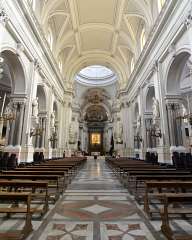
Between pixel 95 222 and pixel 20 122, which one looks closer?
pixel 95 222

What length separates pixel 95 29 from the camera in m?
16.5

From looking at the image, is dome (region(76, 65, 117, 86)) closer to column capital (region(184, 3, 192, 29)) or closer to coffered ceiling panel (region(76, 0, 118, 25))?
coffered ceiling panel (region(76, 0, 118, 25))

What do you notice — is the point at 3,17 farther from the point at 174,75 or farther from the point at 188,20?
the point at 174,75

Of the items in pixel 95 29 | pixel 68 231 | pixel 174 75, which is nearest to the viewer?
pixel 68 231

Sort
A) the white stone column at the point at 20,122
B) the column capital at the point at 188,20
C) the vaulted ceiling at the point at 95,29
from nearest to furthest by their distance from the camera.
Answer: the column capital at the point at 188,20, the white stone column at the point at 20,122, the vaulted ceiling at the point at 95,29

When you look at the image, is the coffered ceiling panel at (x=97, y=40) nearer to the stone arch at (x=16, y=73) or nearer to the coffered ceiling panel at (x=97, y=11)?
the coffered ceiling panel at (x=97, y=11)

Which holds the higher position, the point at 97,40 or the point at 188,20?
the point at 97,40

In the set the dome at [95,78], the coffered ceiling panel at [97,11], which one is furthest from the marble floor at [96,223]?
the dome at [95,78]

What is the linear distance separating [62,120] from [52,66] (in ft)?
23.9

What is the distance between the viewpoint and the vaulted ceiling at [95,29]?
12.1 meters

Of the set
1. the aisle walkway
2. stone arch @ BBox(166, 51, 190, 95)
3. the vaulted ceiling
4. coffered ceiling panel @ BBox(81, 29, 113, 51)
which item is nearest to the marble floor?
the aisle walkway

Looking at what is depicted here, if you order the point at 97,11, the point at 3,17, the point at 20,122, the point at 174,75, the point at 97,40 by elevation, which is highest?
the point at 97,40

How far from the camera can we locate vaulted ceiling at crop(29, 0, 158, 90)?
478 inches

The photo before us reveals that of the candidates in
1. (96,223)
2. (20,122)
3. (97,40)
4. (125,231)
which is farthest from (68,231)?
(97,40)
